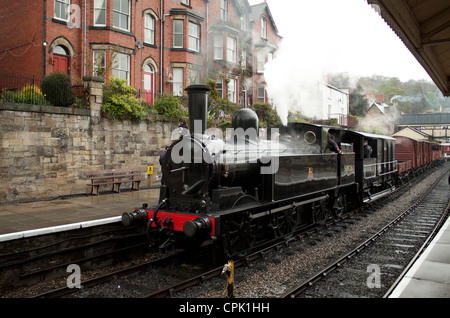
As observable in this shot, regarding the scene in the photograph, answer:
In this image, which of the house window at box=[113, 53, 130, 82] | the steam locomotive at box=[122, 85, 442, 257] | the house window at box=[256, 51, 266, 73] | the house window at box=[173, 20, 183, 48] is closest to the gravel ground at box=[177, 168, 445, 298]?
the steam locomotive at box=[122, 85, 442, 257]

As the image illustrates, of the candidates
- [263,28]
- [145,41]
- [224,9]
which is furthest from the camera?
[263,28]

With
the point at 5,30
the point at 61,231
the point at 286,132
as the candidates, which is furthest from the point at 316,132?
the point at 5,30

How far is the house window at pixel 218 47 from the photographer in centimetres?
1954

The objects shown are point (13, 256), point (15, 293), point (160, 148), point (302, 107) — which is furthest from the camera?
point (160, 148)

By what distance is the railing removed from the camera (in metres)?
9.43

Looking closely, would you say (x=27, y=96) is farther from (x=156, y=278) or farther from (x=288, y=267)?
(x=288, y=267)

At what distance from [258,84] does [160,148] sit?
1154 centimetres

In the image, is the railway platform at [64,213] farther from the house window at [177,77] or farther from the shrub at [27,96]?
the house window at [177,77]

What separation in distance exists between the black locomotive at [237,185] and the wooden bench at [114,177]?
503 cm

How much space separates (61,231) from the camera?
19.8 ft

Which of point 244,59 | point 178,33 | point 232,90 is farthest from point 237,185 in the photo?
point 244,59

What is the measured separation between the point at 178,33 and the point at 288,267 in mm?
14616

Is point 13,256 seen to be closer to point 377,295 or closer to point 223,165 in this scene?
point 223,165

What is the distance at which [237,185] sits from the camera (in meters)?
6.19
